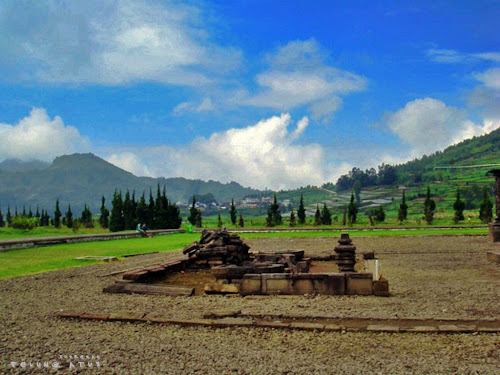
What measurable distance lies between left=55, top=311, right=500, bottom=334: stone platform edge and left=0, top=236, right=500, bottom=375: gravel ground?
0.17m

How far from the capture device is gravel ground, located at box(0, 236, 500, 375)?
632cm

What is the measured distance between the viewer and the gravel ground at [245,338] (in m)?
6.32

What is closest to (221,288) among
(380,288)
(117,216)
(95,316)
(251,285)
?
(251,285)

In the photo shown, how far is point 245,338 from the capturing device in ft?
25.0

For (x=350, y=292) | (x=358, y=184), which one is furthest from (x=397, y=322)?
(x=358, y=184)

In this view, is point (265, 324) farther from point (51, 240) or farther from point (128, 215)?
point (128, 215)

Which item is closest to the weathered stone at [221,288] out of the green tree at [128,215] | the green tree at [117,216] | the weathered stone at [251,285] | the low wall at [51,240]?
the weathered stone at [251,285]

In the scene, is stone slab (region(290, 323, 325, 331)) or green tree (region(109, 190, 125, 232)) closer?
stone slab (region(290, 323, 325, 331))

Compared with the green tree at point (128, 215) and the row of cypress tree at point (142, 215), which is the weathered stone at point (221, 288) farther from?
the green tree at point (128, 215)

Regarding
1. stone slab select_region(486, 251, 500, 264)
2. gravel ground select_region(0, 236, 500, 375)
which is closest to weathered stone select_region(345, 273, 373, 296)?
gravel ground select_region(0, 236, 500, 375)

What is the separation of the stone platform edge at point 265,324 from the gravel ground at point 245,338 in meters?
0.17

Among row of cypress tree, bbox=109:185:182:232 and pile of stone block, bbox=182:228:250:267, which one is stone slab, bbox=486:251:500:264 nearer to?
pile of stone block, bbox=182:228:250:267

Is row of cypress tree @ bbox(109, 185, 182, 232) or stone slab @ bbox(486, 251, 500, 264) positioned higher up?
row of cypress tree @ bbox(109, 185, 182, 232)

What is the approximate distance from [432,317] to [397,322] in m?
0.76
